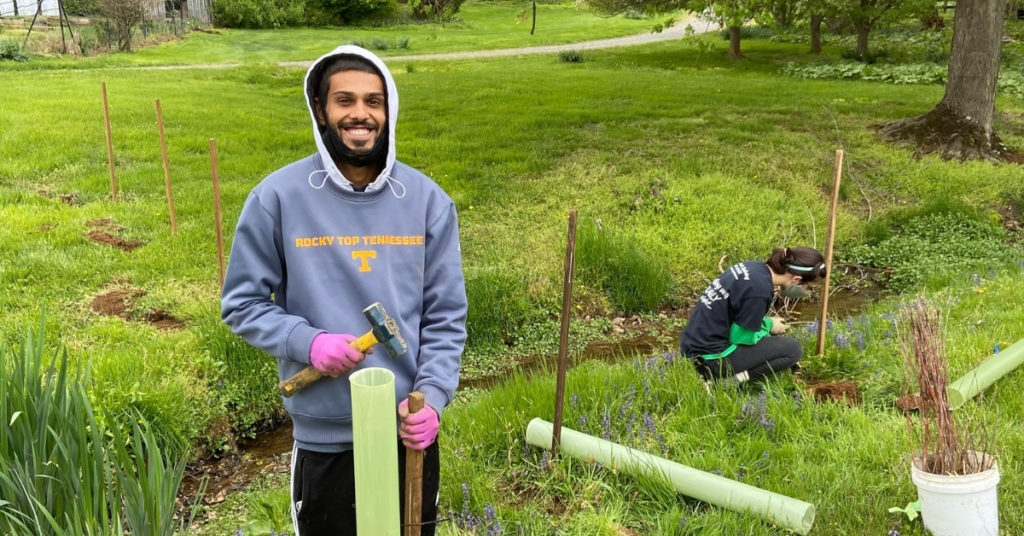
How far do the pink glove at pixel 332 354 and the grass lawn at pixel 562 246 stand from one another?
4.37 ft

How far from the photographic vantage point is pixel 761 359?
423 centimetres

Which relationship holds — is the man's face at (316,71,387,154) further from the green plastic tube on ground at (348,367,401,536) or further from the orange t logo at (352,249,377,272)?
the green plastic tube on ground at (348,367,401,536)

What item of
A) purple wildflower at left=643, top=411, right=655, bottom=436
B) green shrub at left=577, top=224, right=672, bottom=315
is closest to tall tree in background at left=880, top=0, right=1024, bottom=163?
green shrub at left=577, top=224, right=672, bottom=315

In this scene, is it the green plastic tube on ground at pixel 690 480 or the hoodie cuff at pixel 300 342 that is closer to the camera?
the hoodie cuff at pixel 300 342

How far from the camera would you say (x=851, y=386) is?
13.6 feet

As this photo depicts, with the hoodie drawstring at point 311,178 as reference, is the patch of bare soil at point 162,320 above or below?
below

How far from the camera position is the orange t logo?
2.06 m

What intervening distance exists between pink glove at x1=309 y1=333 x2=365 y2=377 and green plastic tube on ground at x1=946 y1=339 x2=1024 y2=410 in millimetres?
2798

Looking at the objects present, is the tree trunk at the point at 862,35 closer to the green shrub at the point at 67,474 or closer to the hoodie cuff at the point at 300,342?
the hoodie cuff at the point at 300,342

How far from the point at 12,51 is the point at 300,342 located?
20937mm

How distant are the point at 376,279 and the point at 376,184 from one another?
265mm

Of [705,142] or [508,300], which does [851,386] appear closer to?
[508,300]

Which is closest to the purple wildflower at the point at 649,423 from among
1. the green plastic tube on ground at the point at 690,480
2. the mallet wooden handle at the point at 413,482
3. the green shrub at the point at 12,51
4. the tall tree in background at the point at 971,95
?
the green plastic tube on ground at the point at 690,480

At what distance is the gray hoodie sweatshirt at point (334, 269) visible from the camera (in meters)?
2.02
